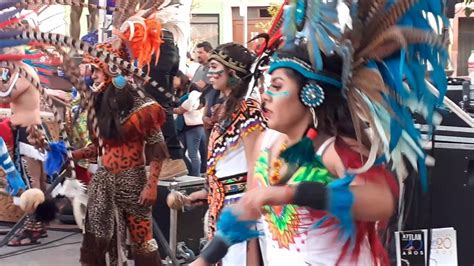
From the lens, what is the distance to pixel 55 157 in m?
A: 6.81

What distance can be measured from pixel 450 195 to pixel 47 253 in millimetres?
3593

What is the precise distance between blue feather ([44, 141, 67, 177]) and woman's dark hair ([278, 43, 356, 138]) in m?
4.23

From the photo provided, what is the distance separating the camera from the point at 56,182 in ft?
21.7

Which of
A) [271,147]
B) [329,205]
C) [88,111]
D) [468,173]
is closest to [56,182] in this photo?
[88,111]

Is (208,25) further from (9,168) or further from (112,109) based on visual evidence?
(9,168)

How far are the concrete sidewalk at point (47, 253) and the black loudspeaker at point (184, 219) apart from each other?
0.95 m

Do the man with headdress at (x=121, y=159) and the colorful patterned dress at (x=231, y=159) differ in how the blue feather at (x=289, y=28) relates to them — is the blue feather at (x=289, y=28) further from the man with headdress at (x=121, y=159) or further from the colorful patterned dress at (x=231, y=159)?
the man with headdress at (x=121, y=159)

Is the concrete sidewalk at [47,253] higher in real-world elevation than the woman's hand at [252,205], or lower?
lower

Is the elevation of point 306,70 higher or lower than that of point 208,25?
lower

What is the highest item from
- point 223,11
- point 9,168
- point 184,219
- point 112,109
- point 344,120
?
point 223,11

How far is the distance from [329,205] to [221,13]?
22795 millimetres

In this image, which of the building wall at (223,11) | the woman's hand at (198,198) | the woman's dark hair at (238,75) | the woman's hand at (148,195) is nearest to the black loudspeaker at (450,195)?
the woman's hand at (198,198)

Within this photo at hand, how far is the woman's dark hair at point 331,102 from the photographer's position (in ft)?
8.27

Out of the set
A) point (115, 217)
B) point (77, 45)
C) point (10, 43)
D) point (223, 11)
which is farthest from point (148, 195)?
point (223, 11)
